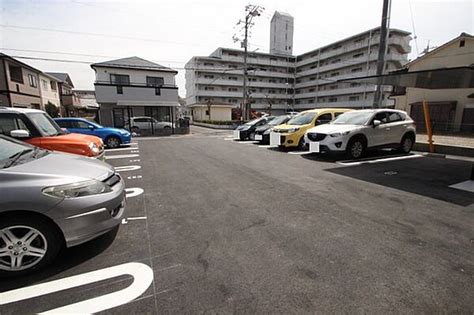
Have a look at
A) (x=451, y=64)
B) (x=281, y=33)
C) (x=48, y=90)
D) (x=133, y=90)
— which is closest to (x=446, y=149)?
(x=451, y=64)

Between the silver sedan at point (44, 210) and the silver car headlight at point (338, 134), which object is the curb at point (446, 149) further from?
the silver sedan at point (44, 210)

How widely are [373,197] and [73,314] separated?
450cm

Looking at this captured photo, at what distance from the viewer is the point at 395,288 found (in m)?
2.01

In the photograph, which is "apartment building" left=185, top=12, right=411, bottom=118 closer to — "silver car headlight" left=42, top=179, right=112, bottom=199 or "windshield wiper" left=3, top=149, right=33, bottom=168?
"windshield wiper" left=3, top=149, right=33, bottom=168

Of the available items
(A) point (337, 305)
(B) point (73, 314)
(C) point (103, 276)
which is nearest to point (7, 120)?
(C) point (103, 276)

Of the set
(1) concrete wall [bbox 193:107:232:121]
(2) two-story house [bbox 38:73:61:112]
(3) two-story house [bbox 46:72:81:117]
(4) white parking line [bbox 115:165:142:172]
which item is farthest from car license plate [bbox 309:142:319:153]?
(3) two-story house [bbox 46:72:81:117]

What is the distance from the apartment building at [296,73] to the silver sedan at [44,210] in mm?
33787

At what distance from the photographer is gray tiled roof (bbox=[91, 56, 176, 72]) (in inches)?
833

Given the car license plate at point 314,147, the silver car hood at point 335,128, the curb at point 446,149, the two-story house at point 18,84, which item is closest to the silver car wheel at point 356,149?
the silver car hood at point 335,128

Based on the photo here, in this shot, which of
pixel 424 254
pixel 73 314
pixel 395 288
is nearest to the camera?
pixel 73 314

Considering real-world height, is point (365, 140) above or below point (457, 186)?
above

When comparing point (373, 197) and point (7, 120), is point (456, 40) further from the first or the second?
point (7, 120)

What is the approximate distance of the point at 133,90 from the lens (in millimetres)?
20203

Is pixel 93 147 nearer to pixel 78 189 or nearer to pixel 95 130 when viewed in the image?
pixel 78 189
